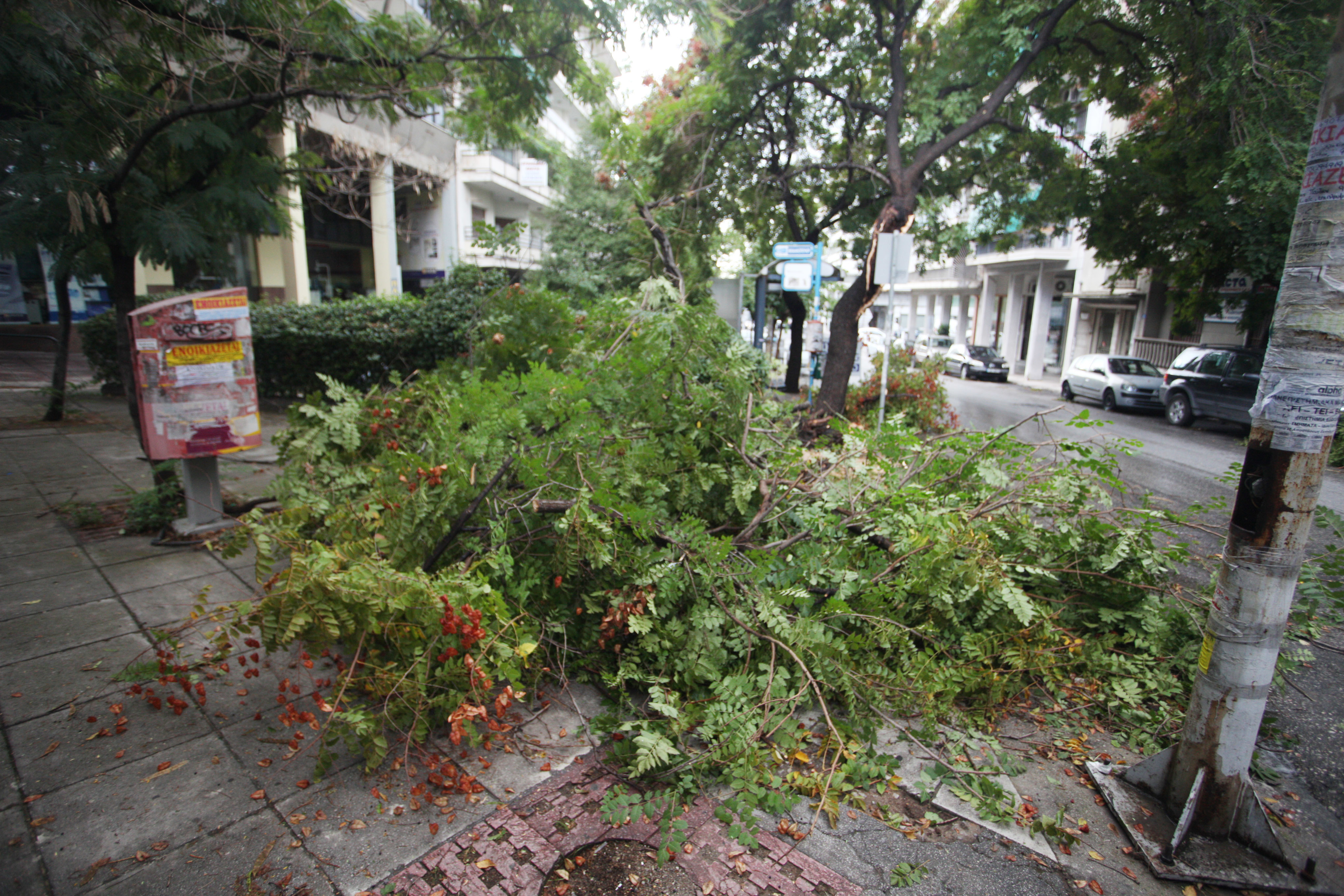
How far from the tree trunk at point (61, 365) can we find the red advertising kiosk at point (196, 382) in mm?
5116

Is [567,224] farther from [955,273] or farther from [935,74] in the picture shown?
[955,273]

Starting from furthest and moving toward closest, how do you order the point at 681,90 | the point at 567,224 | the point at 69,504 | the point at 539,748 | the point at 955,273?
the point at 955,273
the point at 567,224
the point at 681,90
the point at 69,504
the point at 539,748

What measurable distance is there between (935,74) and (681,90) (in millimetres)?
4715

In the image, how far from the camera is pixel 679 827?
2455 millimetres

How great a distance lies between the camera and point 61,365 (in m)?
8.91

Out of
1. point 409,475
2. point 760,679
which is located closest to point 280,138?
point 409,475

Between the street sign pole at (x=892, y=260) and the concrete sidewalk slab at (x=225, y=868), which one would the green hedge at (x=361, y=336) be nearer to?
the street sign pole at (x=892, y=260)

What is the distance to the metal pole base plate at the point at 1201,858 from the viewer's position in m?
2.45

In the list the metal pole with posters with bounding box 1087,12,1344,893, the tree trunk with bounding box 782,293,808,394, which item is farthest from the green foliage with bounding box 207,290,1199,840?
the tree trunk with bounding box 782,293,808,394

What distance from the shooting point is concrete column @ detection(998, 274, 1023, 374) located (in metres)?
32.2

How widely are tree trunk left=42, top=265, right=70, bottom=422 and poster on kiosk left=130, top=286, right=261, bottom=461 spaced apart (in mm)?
5179

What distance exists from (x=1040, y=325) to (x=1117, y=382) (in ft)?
41.8

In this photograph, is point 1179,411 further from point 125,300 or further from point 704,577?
point 125,300

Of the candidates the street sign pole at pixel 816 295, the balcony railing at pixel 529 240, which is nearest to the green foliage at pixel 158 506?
the street sign pole at pixel 816 295
